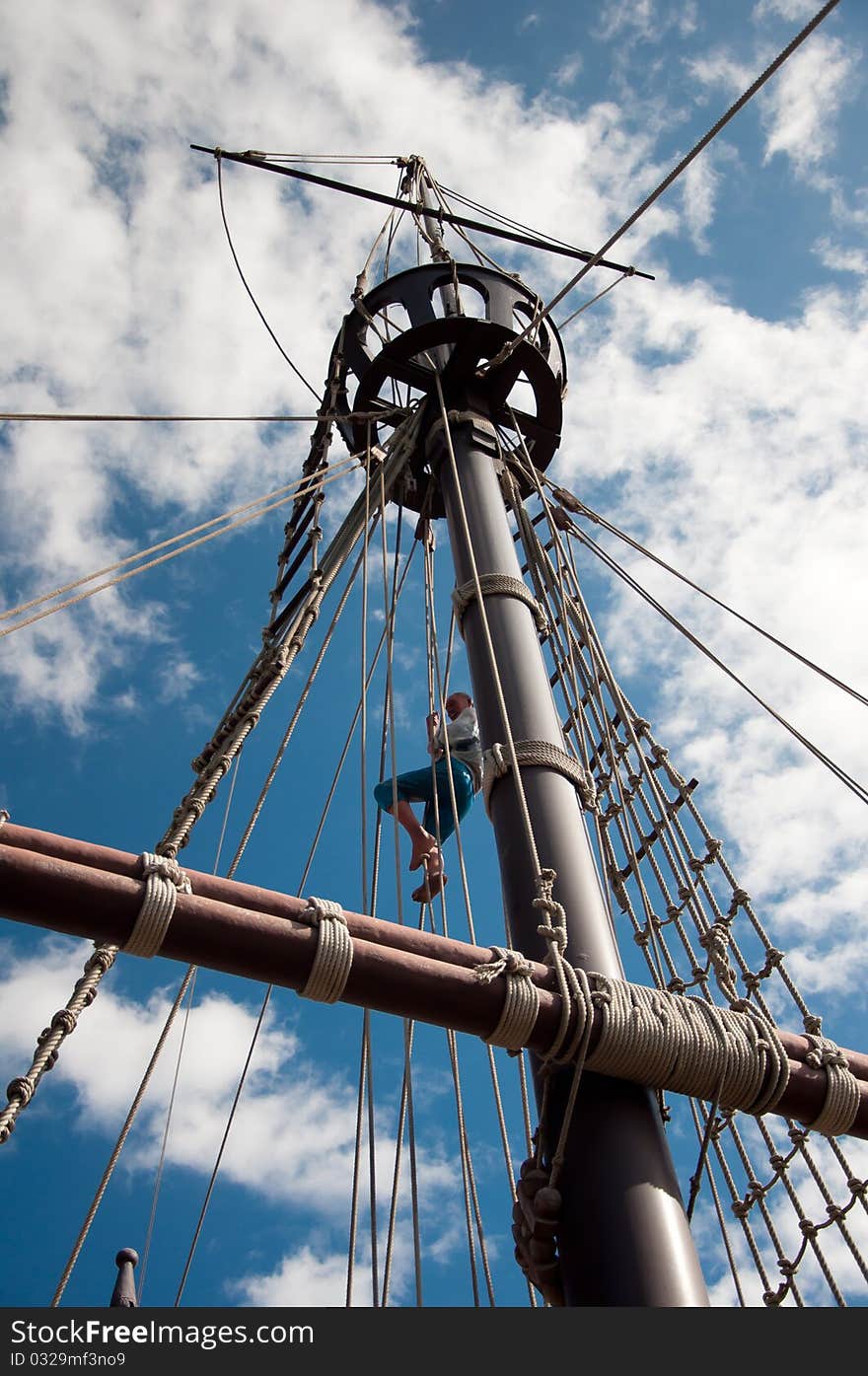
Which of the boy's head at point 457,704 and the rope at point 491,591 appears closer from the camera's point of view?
the rope at point 491,591

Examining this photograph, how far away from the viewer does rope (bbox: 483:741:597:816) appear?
3.73 metres

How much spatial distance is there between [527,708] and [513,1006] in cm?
157

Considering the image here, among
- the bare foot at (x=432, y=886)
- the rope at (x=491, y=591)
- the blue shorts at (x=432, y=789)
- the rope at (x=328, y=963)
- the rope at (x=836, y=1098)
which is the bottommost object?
the rope at (x=836, y=1098)

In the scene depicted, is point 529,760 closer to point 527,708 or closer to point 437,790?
point 527,708

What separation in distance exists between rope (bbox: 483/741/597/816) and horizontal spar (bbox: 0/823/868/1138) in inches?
42.5

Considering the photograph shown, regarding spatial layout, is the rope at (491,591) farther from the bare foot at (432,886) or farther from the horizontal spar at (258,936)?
the horizontal spar at (258,936)

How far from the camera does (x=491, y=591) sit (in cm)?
457

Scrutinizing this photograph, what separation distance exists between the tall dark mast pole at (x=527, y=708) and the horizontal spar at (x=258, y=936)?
0.32m

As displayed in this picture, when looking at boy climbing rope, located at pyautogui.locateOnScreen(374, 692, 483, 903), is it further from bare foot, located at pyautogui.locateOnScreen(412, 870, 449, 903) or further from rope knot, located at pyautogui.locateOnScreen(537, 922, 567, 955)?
rope knot, located at pyautogui.locateOnScreen(537, 922, 567, 955)

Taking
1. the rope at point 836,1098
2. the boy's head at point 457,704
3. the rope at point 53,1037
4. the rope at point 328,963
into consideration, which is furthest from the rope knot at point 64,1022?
the boy's head at point 457,704

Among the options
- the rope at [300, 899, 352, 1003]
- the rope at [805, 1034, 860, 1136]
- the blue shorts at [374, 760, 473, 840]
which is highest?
the blue shorts at [374, 760, 473, 840]

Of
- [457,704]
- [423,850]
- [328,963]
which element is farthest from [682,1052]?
[457,704]

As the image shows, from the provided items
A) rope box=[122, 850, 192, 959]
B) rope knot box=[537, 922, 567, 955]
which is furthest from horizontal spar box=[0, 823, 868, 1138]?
rope knot box=[537, 922, 567, 955]

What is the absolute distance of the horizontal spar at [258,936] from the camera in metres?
2.42
